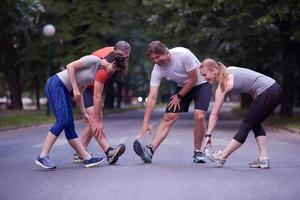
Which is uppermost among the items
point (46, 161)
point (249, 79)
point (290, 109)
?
point (249, 79)

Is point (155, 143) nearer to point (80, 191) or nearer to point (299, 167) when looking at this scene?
point (299, 167)

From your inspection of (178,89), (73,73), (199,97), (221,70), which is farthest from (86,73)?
(221,70)

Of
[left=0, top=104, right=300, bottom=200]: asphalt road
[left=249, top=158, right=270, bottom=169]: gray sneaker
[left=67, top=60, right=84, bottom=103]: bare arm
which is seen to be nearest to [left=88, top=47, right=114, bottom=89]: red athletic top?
[left=67, top=60, right=84, bottom=103]: bare arm

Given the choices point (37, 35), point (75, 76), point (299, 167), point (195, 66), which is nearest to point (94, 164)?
point (75, 76)

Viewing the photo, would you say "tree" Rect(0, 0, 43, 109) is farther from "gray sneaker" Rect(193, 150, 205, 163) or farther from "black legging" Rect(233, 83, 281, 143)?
"black legging" Rect(233, 83, 281, 143)

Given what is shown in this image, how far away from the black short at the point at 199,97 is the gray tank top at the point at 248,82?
2.54 feet

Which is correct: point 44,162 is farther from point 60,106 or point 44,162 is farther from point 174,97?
point 174,97

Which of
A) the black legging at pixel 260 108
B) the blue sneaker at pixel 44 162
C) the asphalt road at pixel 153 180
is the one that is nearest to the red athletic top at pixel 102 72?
the asphalt road at pixel 153 180

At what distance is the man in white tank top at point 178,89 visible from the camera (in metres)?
9.54

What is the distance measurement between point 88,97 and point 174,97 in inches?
52.1

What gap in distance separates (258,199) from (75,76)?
3470 mm

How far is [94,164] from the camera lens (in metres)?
9.56

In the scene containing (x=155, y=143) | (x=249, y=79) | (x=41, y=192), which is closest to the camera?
(x=41, y=192)

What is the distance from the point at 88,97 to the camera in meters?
10.2
